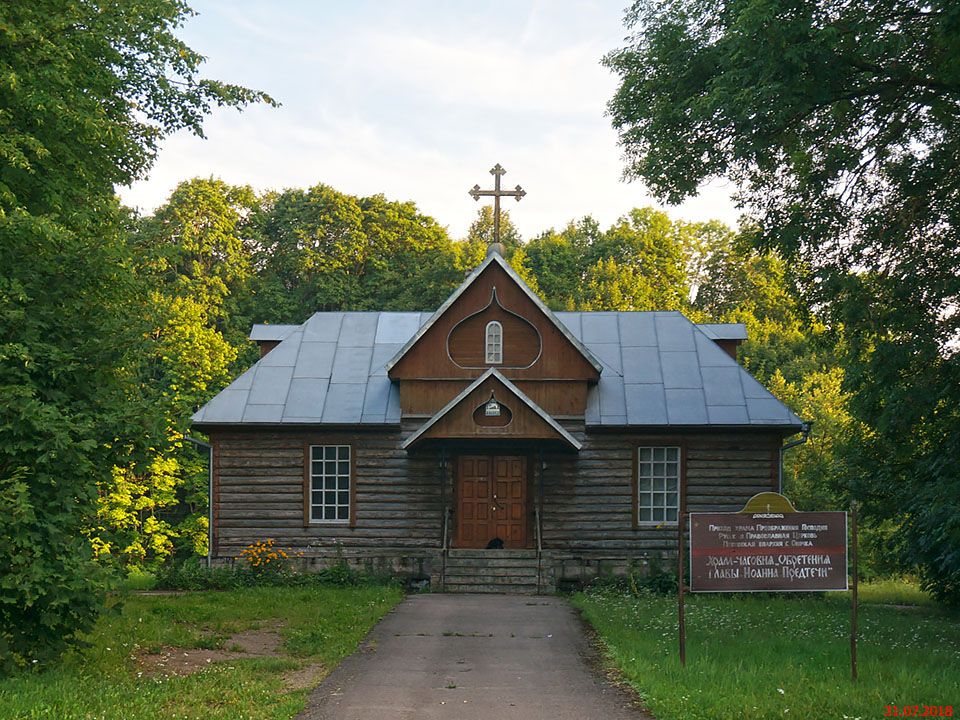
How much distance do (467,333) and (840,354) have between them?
7773 mm

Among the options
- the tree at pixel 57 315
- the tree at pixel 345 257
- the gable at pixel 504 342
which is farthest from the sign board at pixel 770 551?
the tree at pixel 345 257

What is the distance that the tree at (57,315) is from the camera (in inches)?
472

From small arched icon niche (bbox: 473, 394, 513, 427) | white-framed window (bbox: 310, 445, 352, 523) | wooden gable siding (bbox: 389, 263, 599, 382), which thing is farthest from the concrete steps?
wooden gable siding (bbox: 389, 263, 599, 382)

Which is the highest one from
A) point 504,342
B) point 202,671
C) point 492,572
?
point 504,342

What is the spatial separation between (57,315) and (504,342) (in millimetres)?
12783

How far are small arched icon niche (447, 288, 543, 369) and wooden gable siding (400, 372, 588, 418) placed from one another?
0.51m

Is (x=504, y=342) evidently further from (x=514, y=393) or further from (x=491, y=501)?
(x=491, y=501)

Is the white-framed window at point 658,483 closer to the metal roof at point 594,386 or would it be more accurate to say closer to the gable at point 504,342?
the metal roof at point 594,386

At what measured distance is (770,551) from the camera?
42.5ft

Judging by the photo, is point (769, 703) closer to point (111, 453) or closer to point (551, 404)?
point (111, 453)

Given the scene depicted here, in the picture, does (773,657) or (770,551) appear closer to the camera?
(770,551)
